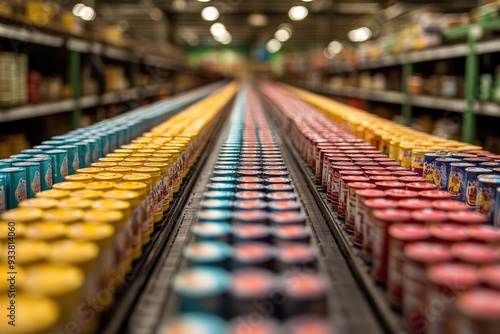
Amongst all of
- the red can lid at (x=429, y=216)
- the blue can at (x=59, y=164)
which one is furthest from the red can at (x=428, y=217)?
the blue can at (x=59, y=164)

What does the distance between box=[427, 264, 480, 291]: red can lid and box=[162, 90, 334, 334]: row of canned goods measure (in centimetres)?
A: 21

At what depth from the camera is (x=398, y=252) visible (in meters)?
1.19

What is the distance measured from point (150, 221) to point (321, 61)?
13.5 metres

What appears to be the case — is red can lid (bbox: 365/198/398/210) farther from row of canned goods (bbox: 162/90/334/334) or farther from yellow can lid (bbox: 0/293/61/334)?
yellow can lid (bbox: 0/293/61/334)

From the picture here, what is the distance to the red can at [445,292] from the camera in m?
0.97

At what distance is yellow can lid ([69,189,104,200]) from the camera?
1511mm

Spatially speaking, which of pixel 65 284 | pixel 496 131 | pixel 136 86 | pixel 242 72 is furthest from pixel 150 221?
pixel 242 72

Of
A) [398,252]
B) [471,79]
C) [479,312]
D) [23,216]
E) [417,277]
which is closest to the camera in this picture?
[479,312]

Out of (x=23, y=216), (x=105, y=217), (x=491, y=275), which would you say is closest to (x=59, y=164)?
(x=23, y=216)

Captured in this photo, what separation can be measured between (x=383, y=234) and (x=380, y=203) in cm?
16

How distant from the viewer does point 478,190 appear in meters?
1.75

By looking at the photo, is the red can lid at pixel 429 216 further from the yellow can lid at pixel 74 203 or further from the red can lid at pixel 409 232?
the yellow can lid at pixel 74 203

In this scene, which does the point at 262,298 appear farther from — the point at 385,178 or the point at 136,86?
the point at 136,86

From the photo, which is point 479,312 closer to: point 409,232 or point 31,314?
point 409,232
